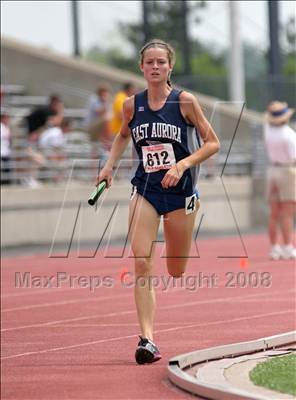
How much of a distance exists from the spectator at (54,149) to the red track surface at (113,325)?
548 centimetres

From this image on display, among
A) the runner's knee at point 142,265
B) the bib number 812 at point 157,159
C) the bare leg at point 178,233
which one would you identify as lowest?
the runner's knee at point 142,265

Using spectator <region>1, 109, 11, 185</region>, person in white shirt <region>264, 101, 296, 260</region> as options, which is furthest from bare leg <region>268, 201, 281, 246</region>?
spectator <region>1, 109, 11, 185</region>

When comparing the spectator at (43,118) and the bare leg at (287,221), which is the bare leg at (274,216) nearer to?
the bare leg at (287,221)

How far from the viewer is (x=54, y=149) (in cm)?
2570

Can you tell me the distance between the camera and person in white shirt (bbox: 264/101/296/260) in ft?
66.1

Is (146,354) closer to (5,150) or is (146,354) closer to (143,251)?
(143,251)

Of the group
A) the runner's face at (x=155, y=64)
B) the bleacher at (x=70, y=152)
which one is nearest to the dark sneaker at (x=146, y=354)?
the runner's face at (x=155, y=64)

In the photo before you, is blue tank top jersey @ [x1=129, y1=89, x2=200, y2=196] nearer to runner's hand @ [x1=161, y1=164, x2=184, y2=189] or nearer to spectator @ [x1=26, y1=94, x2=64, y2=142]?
runner's hand @ [x1=161, y1=164, x2=184, y2=189]

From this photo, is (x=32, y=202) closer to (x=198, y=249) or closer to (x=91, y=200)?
(x=198, y=249)

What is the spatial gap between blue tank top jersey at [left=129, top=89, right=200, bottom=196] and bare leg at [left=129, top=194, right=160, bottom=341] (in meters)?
0.18

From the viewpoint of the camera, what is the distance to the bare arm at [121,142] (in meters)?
10.7

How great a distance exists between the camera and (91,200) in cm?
1018

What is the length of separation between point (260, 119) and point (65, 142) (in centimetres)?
886

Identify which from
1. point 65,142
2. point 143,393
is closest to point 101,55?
point 65,142
